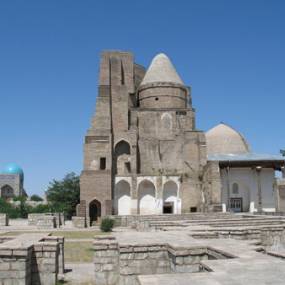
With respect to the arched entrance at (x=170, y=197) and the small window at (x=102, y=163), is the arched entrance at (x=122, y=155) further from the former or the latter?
the arched entrance at (x=170, y=197)

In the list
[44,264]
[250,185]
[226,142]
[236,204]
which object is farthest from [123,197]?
[44,264]

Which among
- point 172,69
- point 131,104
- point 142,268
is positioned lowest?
point 142,268

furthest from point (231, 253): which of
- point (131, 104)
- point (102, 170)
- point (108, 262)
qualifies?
point (131, 104)

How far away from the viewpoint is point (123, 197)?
107 feet

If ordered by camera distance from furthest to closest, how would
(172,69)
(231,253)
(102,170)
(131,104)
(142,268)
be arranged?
(172,69) → (131,104) → (102,170) → (142,268) → (231,253)

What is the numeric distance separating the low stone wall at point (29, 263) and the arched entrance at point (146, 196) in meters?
25.8

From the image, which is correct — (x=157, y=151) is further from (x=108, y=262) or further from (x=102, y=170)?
(x=108, y=262)

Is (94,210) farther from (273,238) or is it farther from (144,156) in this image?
(273,238)

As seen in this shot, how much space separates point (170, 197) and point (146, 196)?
1966 mm

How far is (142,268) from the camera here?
6.62m

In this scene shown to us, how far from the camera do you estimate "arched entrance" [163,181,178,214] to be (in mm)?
33062

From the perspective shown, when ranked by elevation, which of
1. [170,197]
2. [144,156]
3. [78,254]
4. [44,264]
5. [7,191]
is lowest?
[78,254]

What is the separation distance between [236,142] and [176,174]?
864 cm

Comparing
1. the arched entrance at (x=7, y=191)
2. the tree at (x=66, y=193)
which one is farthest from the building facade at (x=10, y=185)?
the tree at (x=66, y=193)
